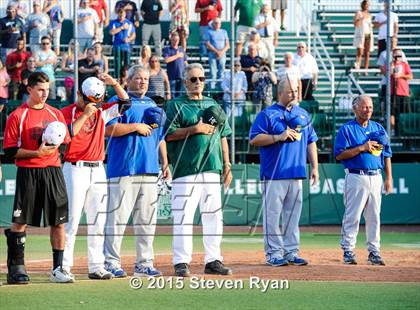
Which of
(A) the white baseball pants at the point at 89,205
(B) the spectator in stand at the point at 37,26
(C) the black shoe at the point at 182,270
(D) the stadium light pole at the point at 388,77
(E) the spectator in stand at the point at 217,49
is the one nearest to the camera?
(A) the white baseball pants at the point at 89,205

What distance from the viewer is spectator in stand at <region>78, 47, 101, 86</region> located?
22.2 meters

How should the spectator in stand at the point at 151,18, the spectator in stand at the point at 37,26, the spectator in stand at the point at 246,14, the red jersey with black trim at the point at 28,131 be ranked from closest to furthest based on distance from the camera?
1. the red jersey with black trim at the point at 28,131
2. the spectator in stand at the point at 37,26
3. the spectator in stand at the point at 151,18
4. the spectator in stand at the point at 246,14

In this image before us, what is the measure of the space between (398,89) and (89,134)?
12.7m

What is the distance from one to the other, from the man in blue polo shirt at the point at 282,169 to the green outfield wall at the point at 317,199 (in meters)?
7.99

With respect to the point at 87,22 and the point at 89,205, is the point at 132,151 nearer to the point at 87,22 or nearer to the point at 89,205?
the point at 89,205

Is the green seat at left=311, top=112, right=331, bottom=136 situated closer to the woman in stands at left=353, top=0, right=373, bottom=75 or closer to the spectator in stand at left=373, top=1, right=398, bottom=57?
the spectator in stand at left=373, top=1, right=398, bottom=57

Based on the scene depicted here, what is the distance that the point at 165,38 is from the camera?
86.7 ft

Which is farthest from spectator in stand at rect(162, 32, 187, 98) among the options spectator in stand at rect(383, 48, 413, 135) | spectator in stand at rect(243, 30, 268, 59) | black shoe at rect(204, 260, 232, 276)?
black shoe at rect(204, 260, 232, 276)

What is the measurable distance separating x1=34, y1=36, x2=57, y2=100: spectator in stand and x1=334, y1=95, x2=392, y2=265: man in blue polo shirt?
9.80 m

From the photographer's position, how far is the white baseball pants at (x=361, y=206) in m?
14.6

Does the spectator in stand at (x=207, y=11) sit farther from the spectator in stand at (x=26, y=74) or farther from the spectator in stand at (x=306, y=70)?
the spectator in stand at (x=26, y=74)

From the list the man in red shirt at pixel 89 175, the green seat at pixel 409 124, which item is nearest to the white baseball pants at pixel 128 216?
the man in red shirt at pixel 89 175

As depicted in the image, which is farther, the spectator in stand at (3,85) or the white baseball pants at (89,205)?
the spectator in stand at (3,85)

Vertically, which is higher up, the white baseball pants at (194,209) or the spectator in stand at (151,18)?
the spectator in stand at (151,18)
